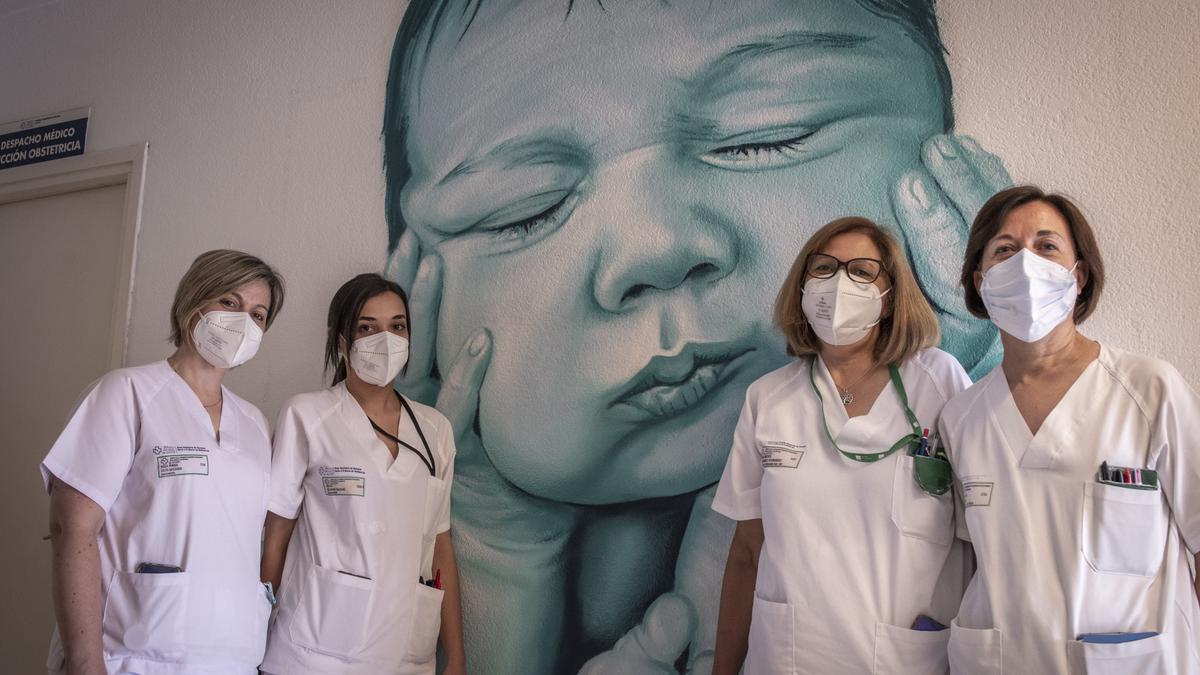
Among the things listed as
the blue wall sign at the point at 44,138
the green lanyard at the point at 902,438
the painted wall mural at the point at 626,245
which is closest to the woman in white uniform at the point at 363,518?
the painted wall mural at the point at 626,245

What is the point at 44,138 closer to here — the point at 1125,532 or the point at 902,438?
the point at 902,438

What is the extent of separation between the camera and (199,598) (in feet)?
5.75

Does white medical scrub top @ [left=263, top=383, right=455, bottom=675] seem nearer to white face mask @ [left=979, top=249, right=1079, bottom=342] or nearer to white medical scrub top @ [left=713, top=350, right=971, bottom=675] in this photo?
white medical scrub top @ [left=713, top=350, right=971, bottom=675]

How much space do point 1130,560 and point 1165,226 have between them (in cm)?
70

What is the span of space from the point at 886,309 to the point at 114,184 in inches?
102

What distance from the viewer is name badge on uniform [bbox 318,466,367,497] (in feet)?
6.37

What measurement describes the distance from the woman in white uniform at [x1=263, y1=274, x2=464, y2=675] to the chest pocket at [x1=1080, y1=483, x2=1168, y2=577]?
51.4 inches

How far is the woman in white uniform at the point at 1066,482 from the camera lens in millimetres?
1349

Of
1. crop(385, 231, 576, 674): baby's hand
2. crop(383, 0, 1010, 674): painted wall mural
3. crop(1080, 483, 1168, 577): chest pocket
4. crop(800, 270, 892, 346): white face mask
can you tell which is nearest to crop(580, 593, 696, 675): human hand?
crop(383, 0, 1010, 674): painted wall mural

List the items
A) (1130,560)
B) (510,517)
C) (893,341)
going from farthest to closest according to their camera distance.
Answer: (510,517), (893,341), (1130,560)

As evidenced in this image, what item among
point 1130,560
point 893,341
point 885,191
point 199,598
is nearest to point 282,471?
point 199,598

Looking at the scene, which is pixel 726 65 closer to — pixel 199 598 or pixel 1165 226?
pixel 1165 226

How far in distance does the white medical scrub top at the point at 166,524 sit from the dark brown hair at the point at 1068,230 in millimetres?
1481

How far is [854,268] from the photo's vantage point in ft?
5.58
